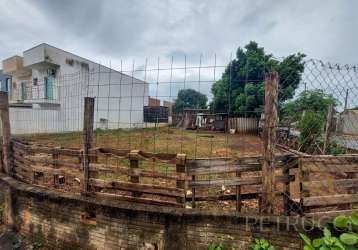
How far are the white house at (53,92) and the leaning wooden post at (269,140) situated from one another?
7602mm

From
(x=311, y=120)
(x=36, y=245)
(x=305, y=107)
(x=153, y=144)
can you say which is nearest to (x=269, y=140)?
(x=36, y=245)

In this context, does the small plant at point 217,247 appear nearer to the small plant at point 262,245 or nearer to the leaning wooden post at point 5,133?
the small plant at point 262,245

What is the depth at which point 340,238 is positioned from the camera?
214 centimetres

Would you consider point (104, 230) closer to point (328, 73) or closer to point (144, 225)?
point (144, 225)

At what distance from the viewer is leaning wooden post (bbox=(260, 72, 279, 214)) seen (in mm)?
2391

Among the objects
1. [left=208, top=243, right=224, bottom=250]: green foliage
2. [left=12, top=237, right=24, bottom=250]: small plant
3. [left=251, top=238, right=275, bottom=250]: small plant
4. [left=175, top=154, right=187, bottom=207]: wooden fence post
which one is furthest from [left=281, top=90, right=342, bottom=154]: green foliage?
[left=12, top=237, right=24, bottom=250]: small plant

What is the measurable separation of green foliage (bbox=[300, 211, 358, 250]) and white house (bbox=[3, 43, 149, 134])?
8106 millimetres

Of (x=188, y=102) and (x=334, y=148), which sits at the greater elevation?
(x=188, y=102)

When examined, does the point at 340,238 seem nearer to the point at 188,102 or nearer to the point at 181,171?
the point at 181,171

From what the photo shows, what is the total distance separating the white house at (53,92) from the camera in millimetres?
11659

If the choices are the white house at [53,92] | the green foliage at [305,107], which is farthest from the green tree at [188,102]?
the white house at [53,92]

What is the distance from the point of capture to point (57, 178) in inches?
152

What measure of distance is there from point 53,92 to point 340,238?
16.3 metres

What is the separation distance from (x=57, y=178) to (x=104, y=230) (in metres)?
1.63
